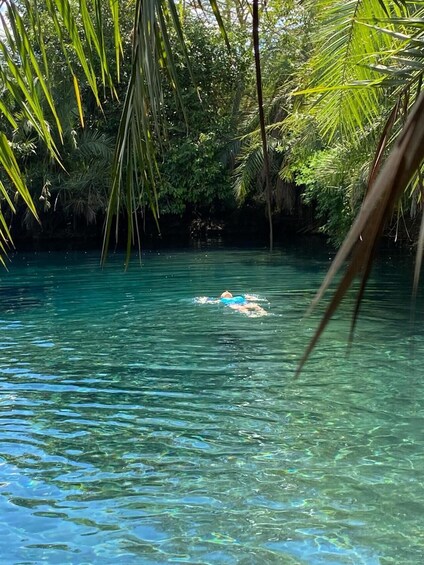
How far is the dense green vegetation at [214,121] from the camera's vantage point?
121 cm

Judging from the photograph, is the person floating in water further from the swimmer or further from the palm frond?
the palm frond

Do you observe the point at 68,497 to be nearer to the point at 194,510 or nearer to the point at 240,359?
the point at 194,510

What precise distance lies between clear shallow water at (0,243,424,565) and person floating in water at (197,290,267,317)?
0.31m

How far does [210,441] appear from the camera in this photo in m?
5.82

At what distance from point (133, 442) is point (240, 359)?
10.2 ft

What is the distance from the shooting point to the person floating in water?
12141mm

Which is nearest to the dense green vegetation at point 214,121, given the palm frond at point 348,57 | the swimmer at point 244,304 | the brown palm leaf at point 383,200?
the palm frond at point 348,57

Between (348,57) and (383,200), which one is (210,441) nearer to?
(348,57)

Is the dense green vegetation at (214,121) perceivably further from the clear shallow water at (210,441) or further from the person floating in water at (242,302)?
the person floating in water at (242,302)

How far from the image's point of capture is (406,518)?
4.39 metres

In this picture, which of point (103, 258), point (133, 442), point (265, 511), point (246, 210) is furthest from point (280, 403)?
point (246, 210)

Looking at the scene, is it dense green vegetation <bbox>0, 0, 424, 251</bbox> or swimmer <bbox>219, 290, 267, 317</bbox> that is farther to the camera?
swimmer <bbox>219, 290, 267, 317</bbox>

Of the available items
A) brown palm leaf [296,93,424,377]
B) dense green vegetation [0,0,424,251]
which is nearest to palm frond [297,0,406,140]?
dense green vegetation [0,0,424,251]

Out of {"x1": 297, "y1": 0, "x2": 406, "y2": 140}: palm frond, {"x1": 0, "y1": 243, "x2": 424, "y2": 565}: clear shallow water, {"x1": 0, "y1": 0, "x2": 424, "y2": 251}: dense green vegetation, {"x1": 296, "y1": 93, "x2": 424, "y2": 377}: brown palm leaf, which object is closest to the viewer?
{"x1": 296, "y1": 93, "x2": 424, "y2": 377}: brown palm leaf
